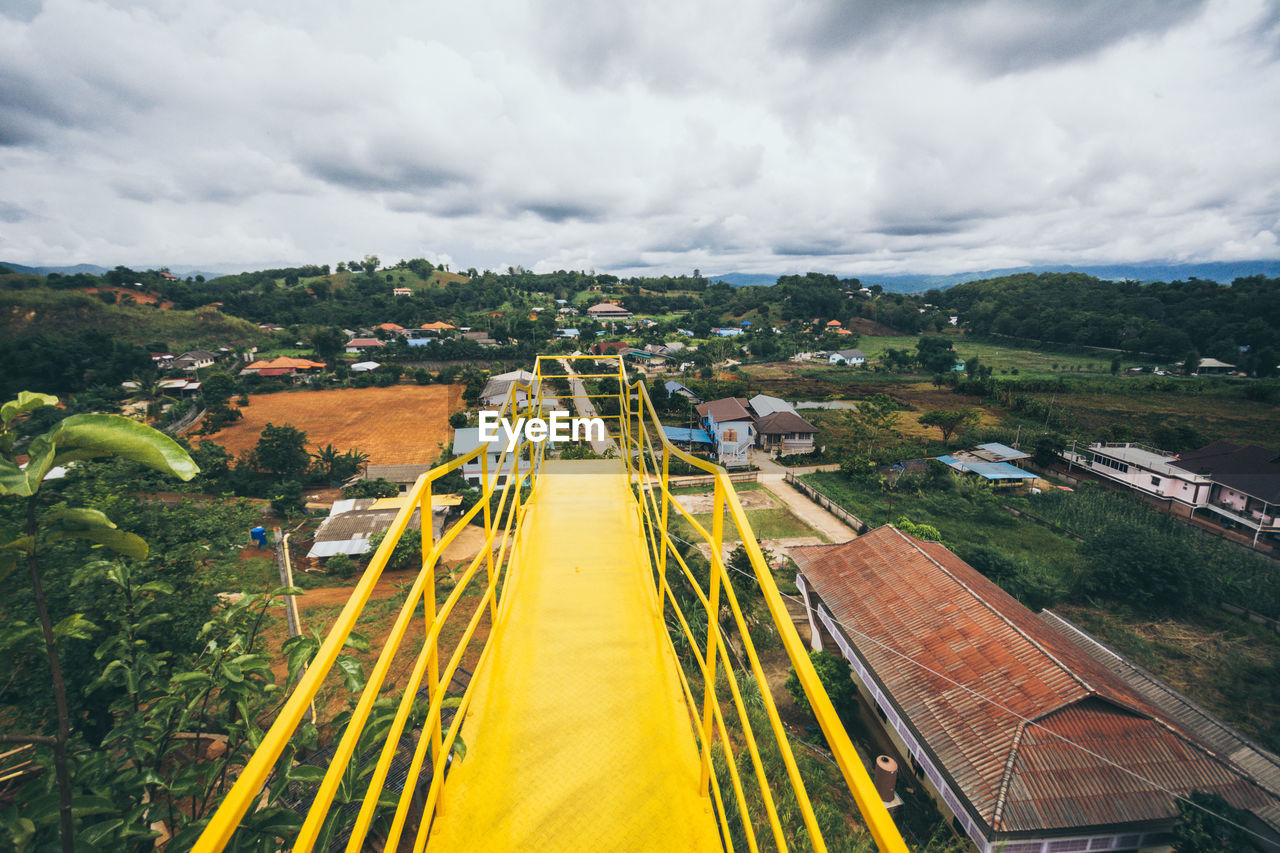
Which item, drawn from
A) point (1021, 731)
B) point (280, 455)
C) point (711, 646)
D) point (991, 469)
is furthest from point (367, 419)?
point (711, 646)

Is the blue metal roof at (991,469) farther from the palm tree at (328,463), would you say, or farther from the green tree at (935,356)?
the palm tree at (328,463)

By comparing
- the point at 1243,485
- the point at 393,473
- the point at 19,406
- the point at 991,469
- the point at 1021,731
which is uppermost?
the point at 19,406

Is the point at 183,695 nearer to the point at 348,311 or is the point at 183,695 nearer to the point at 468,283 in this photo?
the point at 348,311

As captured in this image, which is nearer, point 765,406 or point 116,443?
point 116,443

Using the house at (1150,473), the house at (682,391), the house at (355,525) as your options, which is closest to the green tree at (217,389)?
the house at (355,525)

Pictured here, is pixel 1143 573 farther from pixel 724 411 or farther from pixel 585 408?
pixel 585 408

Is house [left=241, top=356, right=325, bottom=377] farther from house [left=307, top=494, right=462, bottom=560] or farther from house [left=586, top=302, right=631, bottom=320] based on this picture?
house [left=586, top=302, right=631, bottom=320]
